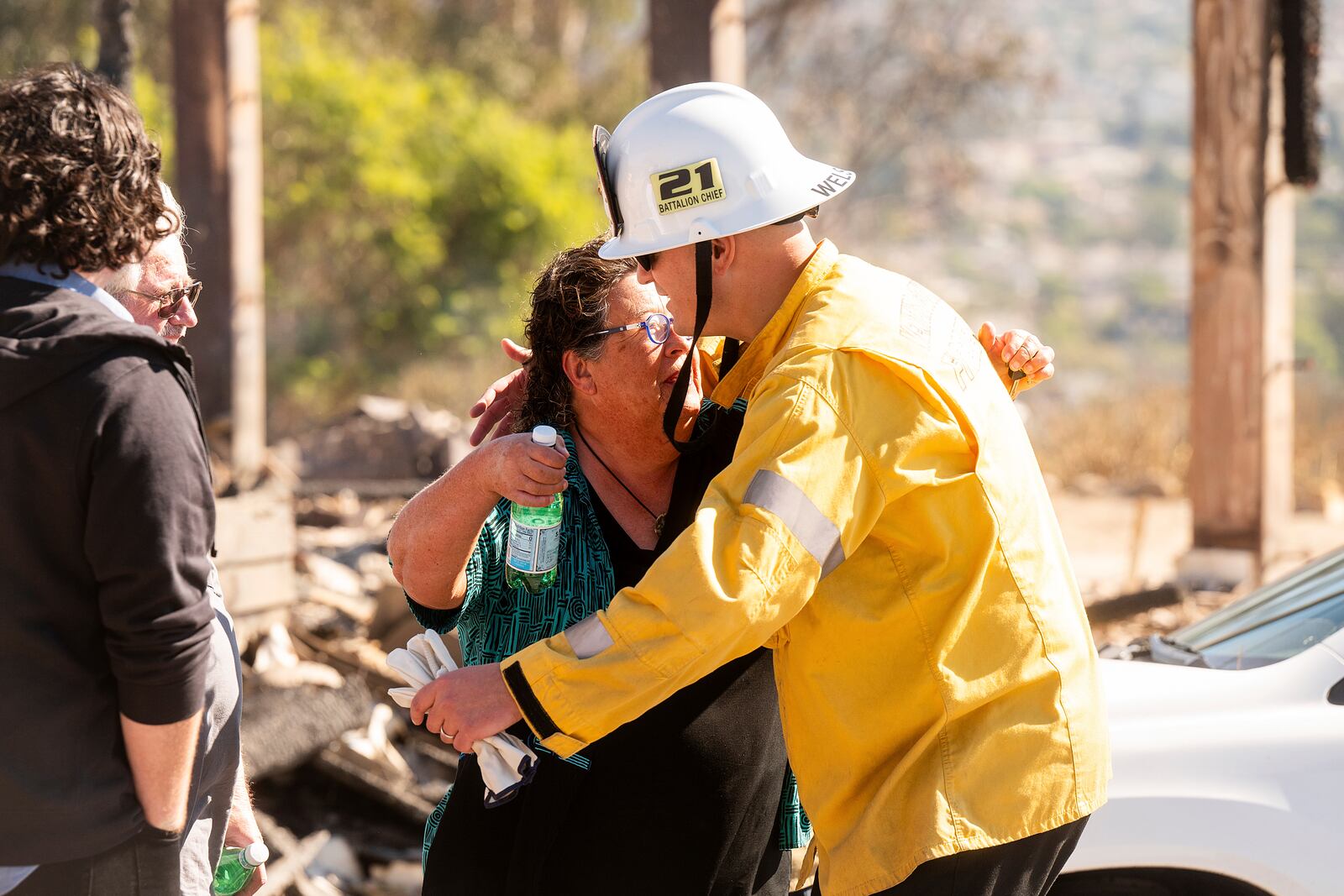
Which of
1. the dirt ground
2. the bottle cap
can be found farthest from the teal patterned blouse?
the dirt ground

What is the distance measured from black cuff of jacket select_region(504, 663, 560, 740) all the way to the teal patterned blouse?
1.44 feet

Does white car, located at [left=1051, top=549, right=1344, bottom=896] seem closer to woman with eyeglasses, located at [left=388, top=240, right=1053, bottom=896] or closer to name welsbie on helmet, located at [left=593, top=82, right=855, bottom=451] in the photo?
woman with eyeglasses, located at [left=388, top=240, right=1053, bottom=896]

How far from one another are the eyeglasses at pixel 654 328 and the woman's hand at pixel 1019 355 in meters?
0.67

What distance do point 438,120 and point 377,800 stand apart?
19.5 m

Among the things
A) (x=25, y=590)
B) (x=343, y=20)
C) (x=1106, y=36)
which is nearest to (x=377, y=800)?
(x=25, y=590)

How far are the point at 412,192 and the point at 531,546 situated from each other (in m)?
21.1

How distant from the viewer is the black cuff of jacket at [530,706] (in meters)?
2.04

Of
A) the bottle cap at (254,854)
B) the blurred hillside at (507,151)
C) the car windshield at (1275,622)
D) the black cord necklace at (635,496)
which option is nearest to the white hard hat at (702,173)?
the black cord necklace at (635,496)

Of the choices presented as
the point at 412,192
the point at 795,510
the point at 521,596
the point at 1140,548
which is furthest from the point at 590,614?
the point at 412,192

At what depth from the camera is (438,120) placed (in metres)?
23.2

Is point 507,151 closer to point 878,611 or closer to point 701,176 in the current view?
point 701,176

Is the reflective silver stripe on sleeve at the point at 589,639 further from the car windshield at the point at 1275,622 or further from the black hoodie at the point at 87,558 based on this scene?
the car windshield at the point at 1275,622

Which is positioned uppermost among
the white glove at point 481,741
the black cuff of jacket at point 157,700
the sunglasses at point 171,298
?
the sunglasses at point 171,298

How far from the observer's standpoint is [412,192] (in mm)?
22578
